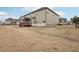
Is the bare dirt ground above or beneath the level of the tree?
beneath

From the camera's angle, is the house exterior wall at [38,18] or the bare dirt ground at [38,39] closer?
the bare dirt ground at [38,39]

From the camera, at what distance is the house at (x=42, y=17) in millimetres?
2363

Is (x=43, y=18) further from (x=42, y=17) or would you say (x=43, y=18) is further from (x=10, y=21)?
(x=10, y=21)

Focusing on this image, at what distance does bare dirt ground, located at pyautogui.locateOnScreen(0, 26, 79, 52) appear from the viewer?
2.27 metres

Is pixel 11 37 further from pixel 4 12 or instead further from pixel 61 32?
pixel 61 32

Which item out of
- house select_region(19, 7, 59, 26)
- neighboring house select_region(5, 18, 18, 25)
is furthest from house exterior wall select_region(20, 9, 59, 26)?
neighboring house select_region(5, 18, 18, 25)

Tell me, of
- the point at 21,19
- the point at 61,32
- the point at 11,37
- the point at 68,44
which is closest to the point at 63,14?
the point at 61,32

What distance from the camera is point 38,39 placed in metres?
2.32

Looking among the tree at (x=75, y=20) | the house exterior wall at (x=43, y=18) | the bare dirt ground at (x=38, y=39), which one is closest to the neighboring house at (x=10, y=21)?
the bare dirt ground at (x=38, y=39)

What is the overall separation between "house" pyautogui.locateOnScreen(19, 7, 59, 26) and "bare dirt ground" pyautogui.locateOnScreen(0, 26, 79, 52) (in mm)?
66

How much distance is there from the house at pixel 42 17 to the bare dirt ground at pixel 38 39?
66mm

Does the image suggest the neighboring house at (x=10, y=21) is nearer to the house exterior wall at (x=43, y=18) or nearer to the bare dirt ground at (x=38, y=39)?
the bare dirt ground at (x=38, y=39)

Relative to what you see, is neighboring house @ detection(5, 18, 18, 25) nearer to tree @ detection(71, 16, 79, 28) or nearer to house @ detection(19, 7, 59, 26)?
house @ detection(19, 7, 59, 26)

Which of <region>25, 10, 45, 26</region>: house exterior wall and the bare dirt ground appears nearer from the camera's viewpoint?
the bare dirt ground
